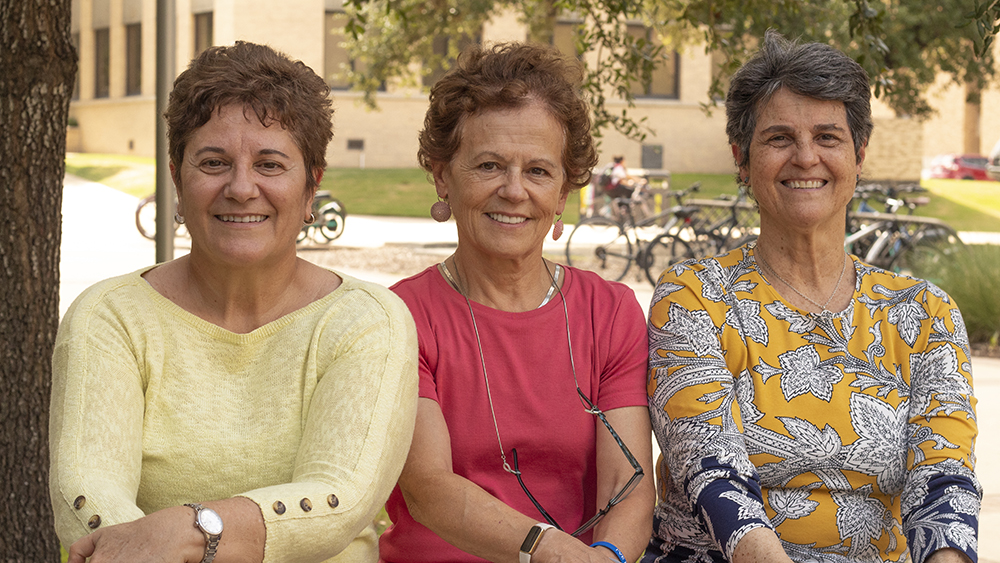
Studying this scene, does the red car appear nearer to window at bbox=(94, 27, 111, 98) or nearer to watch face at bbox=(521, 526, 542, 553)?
window at bbox=(94, 27, 111, 98)

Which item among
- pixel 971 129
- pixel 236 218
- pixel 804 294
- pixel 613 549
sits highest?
pixel 971 129

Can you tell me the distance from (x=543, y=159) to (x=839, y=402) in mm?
981

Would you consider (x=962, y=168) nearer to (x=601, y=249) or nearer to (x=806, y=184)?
(x=601, y=249)

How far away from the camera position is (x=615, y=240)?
1411 centimetres

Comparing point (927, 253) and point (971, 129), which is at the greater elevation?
point (971, 129)

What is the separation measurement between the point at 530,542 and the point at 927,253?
32.0 feet

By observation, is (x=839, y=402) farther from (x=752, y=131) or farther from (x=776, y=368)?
(x=752, y=131)

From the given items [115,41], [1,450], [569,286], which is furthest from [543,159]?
[115,41]

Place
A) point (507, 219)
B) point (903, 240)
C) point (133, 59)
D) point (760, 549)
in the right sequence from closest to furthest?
1. point (760, 549)
2. point (507, 219)
3. point (903, 240)
4. point (133, 59)

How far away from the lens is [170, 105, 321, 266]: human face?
2.30 meters

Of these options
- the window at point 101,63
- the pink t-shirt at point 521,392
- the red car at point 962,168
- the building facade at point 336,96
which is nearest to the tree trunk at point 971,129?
the red car at point 962,168

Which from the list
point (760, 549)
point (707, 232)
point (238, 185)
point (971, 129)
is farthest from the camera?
point (971, 129)

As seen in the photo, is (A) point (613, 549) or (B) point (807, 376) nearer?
(A) point (613, 549)

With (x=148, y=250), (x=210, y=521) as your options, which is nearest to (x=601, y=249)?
(x=148, y=250)
